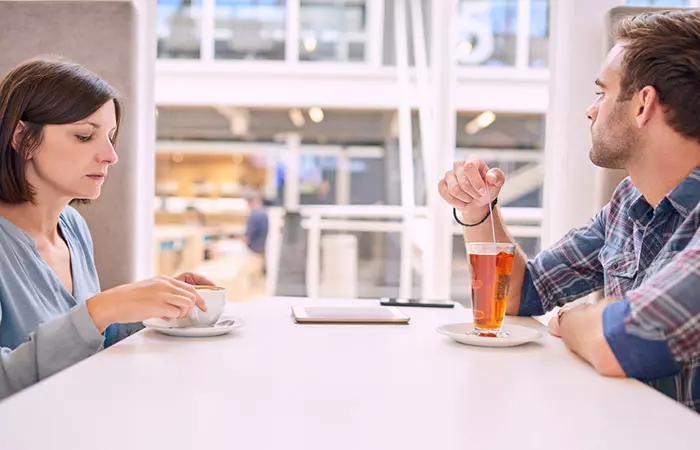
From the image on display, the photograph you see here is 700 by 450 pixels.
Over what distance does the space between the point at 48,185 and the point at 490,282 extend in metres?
0.93

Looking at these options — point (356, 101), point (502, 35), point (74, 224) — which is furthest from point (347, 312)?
point (356, 101)

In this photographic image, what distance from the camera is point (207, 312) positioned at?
44.6 inches

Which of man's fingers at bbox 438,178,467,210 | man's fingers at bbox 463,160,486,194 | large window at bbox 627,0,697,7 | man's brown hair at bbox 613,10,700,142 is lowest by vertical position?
man's fingers at bbox 438,178,467,210

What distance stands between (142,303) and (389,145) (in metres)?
7.52

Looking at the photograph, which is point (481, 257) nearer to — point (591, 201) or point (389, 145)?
point (591, 201)

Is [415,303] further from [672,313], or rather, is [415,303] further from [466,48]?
[466,48]

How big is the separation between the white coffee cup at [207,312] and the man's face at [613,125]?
0.80 metres

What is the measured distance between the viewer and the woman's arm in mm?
1011

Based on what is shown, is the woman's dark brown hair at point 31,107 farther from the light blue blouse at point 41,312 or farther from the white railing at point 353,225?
→ the white railing at point 353,225

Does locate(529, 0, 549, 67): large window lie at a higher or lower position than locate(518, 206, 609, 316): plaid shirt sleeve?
higher

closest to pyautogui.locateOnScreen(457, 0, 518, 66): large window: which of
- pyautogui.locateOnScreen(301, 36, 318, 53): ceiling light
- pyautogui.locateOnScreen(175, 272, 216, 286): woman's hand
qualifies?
pyautogui.locateOnScreen(301, 36, 318, 53): ceiling light

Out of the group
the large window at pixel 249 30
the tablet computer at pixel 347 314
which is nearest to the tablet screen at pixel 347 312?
the tablet computer at pixel 347 314

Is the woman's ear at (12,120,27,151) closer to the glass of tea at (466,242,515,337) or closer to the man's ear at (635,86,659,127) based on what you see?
the glass of tea at (466,242,515,337)

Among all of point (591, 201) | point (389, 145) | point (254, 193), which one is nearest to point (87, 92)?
point (591, 201)
